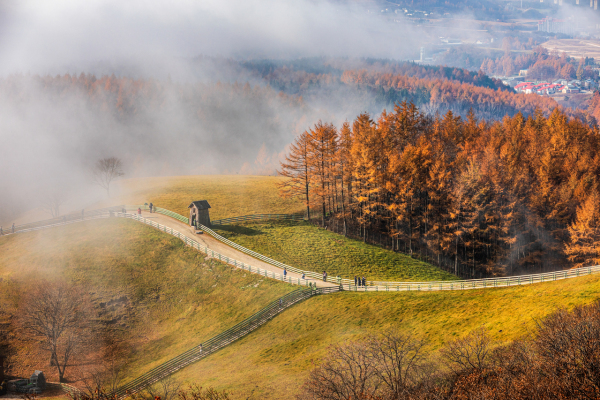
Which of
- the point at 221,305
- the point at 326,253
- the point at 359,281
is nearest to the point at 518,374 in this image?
the point at 359,281

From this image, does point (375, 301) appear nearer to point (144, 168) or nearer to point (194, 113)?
point (144, 168)

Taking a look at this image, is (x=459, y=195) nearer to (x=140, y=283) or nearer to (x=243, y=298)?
(x=243, y=298)

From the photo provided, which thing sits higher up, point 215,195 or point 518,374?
point 518,374

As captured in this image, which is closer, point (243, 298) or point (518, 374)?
point (518, 374)

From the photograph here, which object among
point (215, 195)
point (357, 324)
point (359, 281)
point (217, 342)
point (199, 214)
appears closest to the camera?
point (357, 324)

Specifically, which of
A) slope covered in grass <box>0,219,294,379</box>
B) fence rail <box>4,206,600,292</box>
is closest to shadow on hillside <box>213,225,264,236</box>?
→ fence rail <box>4,206,600,292</box>

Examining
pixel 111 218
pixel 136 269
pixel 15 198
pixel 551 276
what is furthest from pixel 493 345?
pixel 15 198

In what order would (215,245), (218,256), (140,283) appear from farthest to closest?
(215,245) < (218,256) < (140,283)
